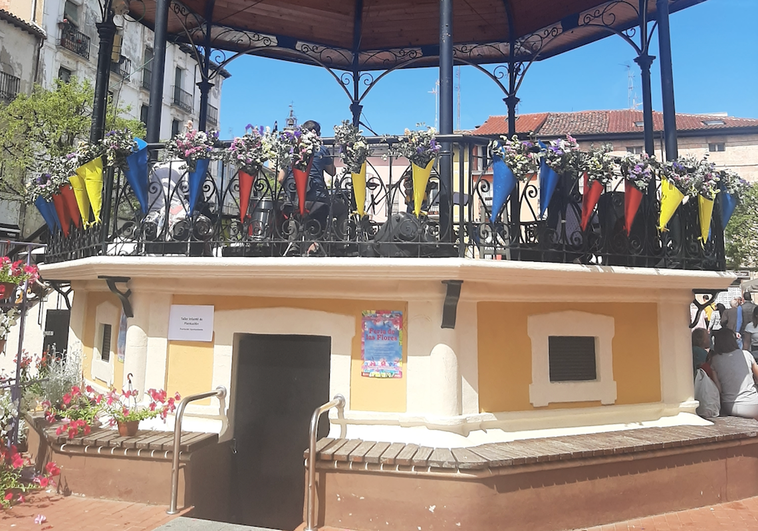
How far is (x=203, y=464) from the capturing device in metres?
5.61

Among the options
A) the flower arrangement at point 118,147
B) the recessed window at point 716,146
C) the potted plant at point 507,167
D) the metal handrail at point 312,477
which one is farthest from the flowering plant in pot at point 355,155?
the recessed window at point 716,146

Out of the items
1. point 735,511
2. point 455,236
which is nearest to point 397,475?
point 455,236

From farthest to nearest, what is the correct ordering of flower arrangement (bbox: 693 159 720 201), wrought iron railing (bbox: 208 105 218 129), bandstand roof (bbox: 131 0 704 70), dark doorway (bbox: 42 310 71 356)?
wrought iron railing (bbox: 208 105 218 129)
dark doorway (bbox: 42 310 71 356)
bandstand roof (bbox: 131 0 704 70)
flower arrangement (bbox: 693 159 720 201)

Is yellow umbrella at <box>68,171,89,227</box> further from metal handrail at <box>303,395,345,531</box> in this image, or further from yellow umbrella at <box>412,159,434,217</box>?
yellow umbrella at <box>412,159,434,217</box>

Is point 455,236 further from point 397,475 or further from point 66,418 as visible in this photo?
point 66,418

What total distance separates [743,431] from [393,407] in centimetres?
397

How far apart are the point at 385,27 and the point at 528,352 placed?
755 cm

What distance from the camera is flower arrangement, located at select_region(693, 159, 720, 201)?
6250 millimetres

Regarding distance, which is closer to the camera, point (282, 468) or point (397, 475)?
point (397, 475)

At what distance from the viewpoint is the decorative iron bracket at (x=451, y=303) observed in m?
5.19

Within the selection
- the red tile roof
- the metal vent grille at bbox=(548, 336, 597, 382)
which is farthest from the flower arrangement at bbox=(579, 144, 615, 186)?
the red tile roof

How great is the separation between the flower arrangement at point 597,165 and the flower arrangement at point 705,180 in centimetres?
127

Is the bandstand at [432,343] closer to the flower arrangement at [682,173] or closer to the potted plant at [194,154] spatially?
the potted plant at [194,154]

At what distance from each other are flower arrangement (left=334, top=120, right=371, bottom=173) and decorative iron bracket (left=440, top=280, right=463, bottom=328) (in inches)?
58.4
